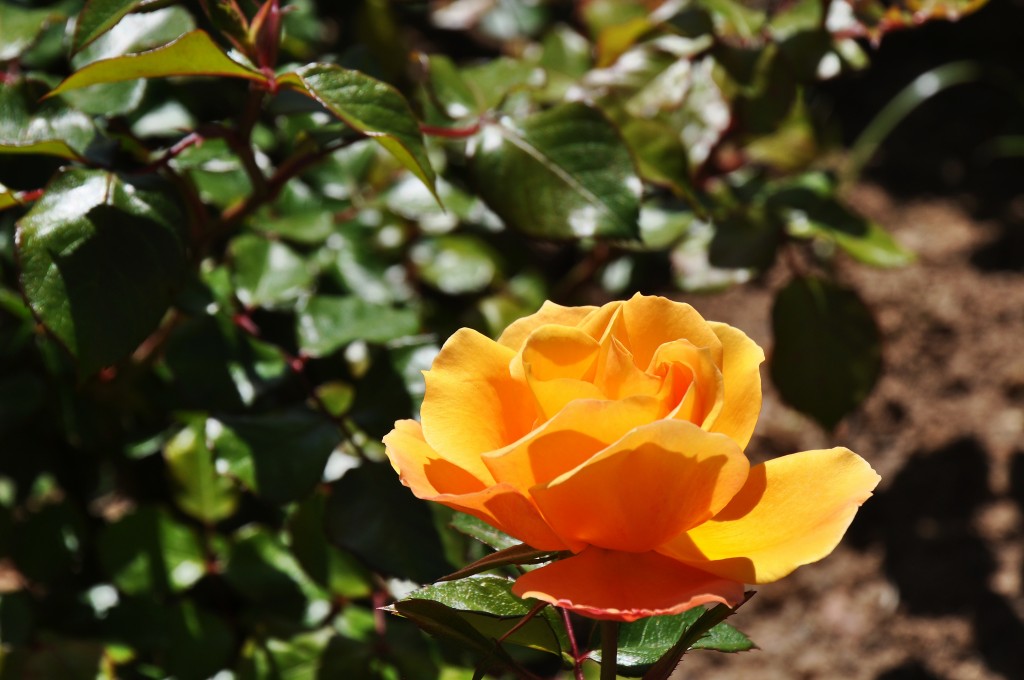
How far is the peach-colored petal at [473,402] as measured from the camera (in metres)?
0.59

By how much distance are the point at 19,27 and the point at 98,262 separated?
525 millimetres

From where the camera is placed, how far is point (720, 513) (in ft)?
1.97

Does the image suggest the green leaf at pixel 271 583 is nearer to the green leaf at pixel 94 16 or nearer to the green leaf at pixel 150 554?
the green leaf at pixel 150 554

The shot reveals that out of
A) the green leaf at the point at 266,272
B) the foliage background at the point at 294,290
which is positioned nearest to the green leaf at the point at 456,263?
the foliage background at the point at 294,290

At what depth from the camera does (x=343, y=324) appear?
1.07 metres

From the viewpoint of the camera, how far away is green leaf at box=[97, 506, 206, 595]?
3.76 ft

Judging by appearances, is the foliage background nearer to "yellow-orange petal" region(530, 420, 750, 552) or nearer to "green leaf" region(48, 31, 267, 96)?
"green leaf" region(48, 31, 267, 96)

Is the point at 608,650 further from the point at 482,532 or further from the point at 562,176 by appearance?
the point at 562,176

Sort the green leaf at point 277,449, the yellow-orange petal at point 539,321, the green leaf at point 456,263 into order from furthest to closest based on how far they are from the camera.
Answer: the green leaf at point 456,263 < the green leaf at point 277,449 < the yellow-orange petal at point 539,321

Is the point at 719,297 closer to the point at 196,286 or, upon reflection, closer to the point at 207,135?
the point at 196,286

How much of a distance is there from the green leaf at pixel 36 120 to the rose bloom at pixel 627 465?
463mm

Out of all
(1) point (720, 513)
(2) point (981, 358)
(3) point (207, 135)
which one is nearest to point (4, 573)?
(3) point (207, 135)

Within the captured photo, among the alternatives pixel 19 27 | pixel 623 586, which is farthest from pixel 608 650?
pixel 19 27

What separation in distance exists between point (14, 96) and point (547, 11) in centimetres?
115
